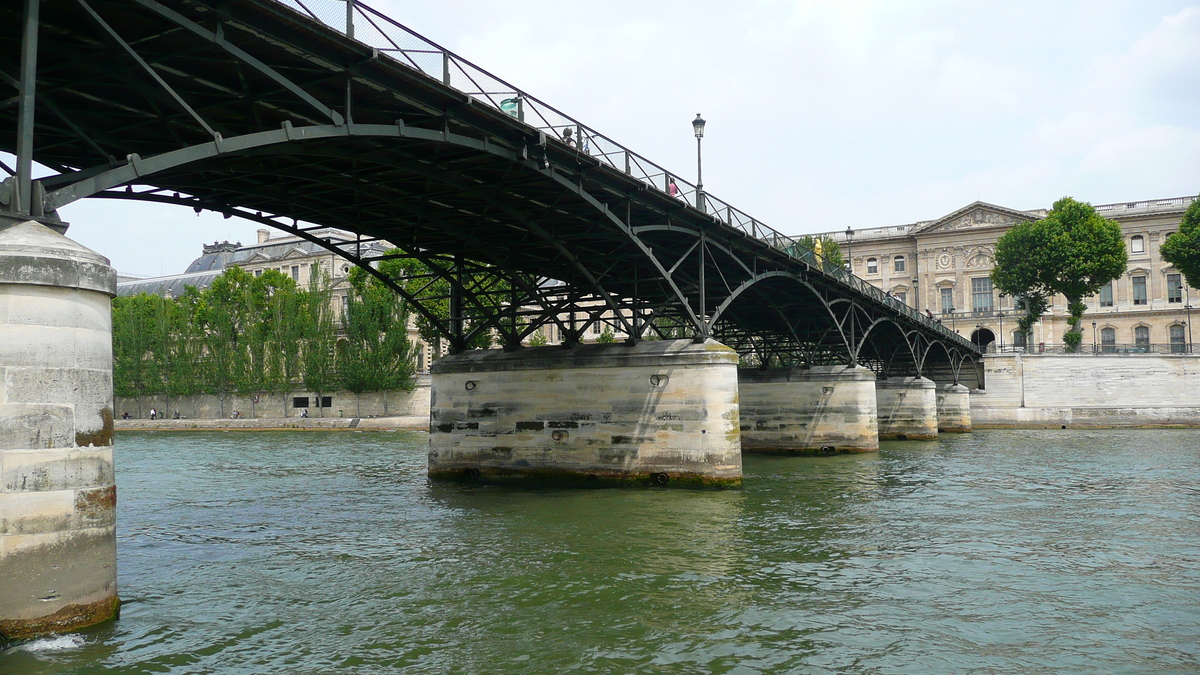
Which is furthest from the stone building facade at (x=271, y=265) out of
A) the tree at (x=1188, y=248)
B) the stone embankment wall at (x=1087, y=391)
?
the tree at (x=1188, y=248)

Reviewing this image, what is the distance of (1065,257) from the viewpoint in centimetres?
7838

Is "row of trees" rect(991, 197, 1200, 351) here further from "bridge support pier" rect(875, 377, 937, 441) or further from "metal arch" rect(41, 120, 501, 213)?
"metal arch" rect(41, 120, 501, 213)

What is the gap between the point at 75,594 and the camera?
10.2 metres

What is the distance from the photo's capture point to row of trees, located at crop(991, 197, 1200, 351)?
7569cm

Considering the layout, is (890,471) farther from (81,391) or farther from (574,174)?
(81,391)

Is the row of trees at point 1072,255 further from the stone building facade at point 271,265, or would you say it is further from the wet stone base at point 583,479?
the wet stone base at point 583,479

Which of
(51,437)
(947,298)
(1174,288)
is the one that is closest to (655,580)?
(51,437)

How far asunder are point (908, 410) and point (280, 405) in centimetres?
5095

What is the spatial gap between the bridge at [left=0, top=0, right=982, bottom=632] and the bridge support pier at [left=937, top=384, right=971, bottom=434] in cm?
2409

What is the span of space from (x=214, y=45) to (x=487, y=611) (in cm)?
911

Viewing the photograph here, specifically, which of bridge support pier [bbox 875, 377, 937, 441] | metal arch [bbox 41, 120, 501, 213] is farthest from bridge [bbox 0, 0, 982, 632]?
bridge support pier [bbox 875, 377, 937, 441]

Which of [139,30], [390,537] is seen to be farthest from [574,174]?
[139,30]

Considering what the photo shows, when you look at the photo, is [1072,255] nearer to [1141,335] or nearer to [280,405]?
[1141,335]

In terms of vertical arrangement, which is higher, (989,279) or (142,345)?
(989,279)
